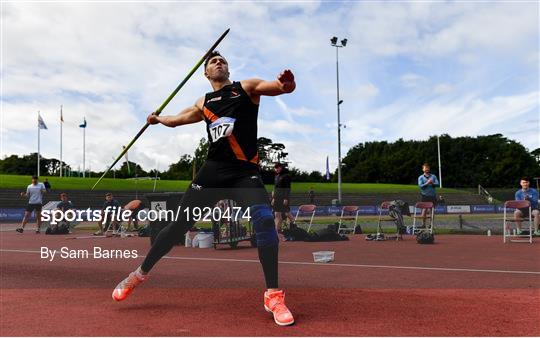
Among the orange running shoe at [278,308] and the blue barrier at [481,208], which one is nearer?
the orange running shoe at [278,308]

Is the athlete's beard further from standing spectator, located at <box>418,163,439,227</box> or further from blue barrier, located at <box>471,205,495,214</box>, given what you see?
blue barrier, located at <box>471,205,495,214</box>

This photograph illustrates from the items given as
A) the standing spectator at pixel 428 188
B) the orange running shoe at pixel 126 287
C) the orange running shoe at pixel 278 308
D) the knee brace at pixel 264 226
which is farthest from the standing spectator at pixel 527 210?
the orange running shoe at pixel 126 287

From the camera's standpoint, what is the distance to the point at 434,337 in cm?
328

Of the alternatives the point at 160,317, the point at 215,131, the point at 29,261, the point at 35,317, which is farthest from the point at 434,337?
the point at 29,261

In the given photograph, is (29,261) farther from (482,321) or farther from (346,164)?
(346,164)

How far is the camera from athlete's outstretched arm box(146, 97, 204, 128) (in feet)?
14.9

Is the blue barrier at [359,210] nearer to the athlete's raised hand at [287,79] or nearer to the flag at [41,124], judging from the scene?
the athlete's raised hand at [287,79]

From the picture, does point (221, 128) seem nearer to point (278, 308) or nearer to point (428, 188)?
point (278, 308)

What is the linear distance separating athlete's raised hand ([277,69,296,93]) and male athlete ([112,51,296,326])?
0.20ft

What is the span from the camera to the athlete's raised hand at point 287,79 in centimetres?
379

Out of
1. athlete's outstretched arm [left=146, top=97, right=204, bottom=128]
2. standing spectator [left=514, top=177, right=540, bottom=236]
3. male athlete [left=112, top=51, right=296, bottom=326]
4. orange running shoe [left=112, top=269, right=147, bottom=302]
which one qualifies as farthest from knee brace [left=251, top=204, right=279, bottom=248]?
standing spectator [left=514, top=177, right=540, bottom=236]

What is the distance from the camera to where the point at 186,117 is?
4.66m

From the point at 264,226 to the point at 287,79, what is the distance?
1255 millimetres

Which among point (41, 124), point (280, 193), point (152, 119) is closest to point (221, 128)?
point (152, 119)
